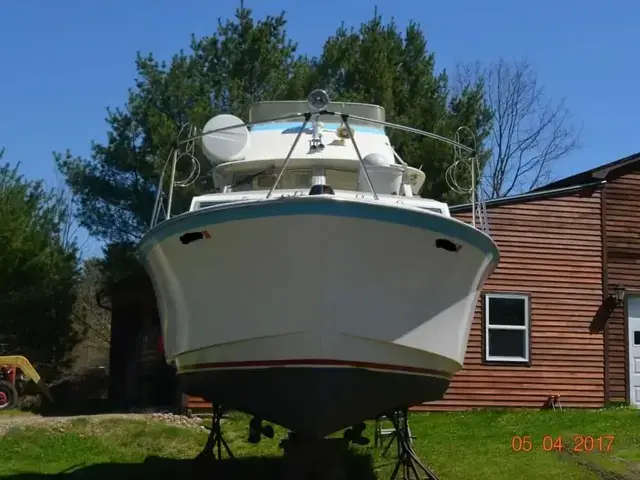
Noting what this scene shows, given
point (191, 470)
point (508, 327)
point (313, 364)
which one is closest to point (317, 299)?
point (313, 364)

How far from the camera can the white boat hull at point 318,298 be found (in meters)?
7.22

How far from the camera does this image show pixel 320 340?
727 cm

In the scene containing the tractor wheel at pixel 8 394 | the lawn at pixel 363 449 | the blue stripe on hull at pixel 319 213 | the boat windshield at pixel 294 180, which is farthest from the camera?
the tractor wheel at pixel 8 394

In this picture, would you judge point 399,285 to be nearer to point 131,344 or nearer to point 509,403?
point 509,403

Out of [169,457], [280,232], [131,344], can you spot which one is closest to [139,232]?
[131,344]

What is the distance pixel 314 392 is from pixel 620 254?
10.5 metres

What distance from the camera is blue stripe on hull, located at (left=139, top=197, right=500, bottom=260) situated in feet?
23.5

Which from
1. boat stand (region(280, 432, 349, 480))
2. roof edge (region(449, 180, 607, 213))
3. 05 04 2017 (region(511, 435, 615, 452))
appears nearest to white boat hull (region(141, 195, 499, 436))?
boat stand (region(280, 432, 349, 480))

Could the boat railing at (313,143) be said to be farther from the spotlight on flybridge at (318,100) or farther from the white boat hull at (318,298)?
the white boat hull at (318,298)

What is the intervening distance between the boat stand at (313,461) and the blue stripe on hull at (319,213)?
225 cm

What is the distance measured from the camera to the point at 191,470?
10.3 meters

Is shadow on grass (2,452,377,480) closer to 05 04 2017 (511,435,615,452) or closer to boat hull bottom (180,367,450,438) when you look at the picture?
boat hull bottom (180,367,450,438)

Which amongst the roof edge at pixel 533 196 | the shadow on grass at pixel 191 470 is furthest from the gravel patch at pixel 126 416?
the roof edge at pixel 533 196

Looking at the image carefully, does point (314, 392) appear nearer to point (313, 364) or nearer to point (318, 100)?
point (313, 364)
